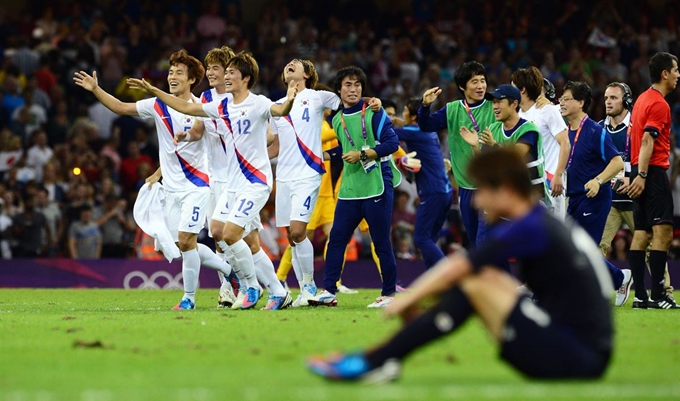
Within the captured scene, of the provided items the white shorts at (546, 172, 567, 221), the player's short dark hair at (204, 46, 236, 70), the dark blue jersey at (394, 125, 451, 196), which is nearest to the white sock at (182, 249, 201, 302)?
the player's short dark hair at (204, 46, 236, 70)


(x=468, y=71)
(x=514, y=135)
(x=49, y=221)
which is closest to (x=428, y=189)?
(x=468, y=71)

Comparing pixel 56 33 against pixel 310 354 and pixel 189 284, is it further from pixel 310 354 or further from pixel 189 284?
pixel 310 354

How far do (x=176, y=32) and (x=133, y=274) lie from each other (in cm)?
763

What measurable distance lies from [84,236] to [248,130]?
30.1ft

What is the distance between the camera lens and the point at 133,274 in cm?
2000

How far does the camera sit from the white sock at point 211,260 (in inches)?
527

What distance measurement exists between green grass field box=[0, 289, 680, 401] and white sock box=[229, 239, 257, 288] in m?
0.57

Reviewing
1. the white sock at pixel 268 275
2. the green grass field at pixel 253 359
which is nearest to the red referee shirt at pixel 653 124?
the green grass field at pixel 253 359

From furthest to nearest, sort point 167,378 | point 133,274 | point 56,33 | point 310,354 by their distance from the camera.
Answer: point 56,33
point 133,274
point 310,354
point 167,378

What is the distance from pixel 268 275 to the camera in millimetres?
12695

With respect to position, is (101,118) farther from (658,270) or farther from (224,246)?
(658,270)

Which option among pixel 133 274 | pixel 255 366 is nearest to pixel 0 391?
pixel 255 366

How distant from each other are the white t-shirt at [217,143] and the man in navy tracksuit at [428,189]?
273cm

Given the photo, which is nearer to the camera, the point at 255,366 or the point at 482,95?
the point at 255,366
